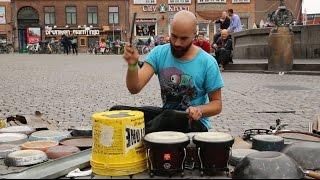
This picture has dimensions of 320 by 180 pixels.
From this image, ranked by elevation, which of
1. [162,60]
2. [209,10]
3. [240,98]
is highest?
[209,10]

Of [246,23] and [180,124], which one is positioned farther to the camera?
[246,23]

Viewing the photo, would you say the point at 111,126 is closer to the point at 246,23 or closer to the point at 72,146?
the point at 72,146

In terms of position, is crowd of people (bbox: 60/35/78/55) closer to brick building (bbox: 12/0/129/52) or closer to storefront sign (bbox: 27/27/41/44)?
storefront sign (bbox: 27/27/41/44)

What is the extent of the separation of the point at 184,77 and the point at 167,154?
3.98 feet

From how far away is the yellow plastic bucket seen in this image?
287cm

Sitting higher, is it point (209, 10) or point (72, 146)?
point (209, 10)

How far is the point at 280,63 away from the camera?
15.7 meters

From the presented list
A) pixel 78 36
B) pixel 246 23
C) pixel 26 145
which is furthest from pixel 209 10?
pixel 26 145

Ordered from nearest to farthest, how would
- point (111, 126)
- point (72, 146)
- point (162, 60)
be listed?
point (111, 126) → point (162, 60) → point (72, 146)

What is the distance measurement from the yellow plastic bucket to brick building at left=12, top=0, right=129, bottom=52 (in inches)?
2044

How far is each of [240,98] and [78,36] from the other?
46556 mm

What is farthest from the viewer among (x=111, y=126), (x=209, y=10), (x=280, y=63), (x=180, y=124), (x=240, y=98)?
(x=209, y=10)

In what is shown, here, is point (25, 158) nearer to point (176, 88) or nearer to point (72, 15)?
point (176, 88)

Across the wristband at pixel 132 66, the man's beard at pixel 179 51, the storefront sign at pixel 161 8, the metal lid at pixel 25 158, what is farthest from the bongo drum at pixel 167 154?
the storefront sign at pixel 161 8
